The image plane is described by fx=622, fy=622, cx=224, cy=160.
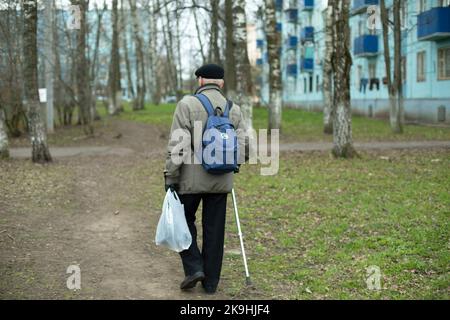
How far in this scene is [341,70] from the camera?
14125 millimetres

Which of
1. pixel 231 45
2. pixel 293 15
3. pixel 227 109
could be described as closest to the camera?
pixel 227 109

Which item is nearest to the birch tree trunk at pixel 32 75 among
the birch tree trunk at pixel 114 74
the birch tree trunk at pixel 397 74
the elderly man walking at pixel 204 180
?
the elderly man walking at pixel 204 180

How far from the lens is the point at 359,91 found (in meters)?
42.4

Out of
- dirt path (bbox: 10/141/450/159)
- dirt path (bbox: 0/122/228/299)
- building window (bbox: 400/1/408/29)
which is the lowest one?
dirt path (bbox: 0/122/228/299)

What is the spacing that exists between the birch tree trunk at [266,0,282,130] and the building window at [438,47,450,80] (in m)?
11.7

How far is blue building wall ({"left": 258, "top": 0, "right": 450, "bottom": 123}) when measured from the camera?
29250mm

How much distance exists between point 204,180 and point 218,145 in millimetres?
357

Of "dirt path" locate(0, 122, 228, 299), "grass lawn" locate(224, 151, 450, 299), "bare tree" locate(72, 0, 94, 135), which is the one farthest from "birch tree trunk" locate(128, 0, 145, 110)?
"grass lawn" locate(224, 151, 450, 299)

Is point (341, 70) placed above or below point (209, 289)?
above

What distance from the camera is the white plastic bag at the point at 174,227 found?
5.52 meters

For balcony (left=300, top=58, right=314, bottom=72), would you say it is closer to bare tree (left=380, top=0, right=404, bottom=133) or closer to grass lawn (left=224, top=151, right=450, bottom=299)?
bare tree (left=380, top=0, right=404, bottom=133)

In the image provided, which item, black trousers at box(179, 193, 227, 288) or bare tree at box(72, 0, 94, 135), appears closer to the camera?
black trousers at box(179, 193, 227, 288)

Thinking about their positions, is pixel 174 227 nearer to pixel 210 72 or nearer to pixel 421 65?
pixel 210 72

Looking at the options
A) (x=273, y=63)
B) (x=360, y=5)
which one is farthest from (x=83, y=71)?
(x=360, y=5)
